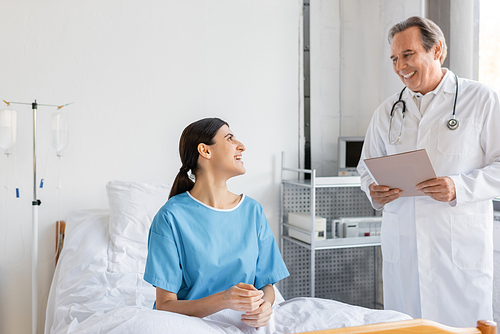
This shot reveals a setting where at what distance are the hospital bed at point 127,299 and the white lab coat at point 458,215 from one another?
19.8 inches

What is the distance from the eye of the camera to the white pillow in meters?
2.10

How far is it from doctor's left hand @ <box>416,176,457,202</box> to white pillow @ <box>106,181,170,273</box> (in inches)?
53.5

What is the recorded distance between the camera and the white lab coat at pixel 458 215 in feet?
5.09

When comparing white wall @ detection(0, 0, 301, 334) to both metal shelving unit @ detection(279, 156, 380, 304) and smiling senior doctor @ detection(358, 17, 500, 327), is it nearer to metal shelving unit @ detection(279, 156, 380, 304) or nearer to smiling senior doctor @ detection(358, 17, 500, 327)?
metal shelving unit @ detection(279, 156, 380, 304)

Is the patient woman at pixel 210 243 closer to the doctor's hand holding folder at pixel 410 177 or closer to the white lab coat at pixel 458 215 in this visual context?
the doctor's hand holding folder at pixel 410 177

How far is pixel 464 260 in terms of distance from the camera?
157 centimetres

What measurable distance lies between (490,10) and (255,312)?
2110 mm

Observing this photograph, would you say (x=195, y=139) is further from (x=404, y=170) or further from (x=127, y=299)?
(x=127, y=299)

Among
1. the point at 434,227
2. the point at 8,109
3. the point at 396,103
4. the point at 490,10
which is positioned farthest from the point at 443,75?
the point at 8,109

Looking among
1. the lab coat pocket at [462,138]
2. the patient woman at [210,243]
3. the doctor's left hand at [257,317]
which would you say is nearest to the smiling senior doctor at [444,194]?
the lab coat pocket at [462,138]

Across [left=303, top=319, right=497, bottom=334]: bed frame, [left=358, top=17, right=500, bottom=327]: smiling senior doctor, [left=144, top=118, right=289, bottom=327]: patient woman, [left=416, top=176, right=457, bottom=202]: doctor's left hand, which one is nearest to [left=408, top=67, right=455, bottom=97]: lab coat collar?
[left=358, top=17, right=500, bottom=327]: smiling senior doctor

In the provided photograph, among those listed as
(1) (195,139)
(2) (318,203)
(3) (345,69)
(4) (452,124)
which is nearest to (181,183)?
(1) (195,139)

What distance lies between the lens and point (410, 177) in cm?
149

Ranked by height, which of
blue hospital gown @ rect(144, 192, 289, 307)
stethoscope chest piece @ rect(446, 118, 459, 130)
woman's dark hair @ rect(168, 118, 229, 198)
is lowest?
blue hospital gown @ rect(144, 192, 289, 307)
